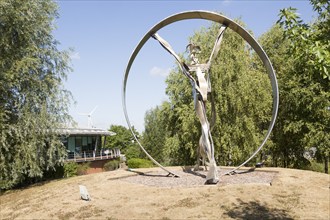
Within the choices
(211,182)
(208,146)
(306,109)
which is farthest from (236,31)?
(306,109)

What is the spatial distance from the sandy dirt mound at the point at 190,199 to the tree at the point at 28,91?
13.9ft

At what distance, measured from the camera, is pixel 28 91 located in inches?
738

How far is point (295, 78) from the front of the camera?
23.4 metres

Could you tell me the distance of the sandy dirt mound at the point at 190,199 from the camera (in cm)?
952

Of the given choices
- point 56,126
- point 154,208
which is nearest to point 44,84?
point 56,126

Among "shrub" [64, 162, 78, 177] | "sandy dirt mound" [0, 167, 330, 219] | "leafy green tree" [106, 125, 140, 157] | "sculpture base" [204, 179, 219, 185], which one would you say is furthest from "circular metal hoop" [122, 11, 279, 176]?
"leafy green tree" [106, 125, 140, 157]

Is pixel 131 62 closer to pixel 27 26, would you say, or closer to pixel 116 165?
pixel 27 26

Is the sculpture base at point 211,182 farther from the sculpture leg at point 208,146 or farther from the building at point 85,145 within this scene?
the building at point 85,145

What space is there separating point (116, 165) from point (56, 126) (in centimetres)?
1848

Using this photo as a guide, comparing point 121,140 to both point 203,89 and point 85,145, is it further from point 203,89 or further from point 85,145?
point 203,89

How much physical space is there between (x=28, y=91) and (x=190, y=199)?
1271 centimetres

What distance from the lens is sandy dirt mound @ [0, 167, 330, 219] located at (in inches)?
375

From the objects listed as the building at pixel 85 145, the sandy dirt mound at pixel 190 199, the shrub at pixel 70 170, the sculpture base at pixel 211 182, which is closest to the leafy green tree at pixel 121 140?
the building at pixel 85 145

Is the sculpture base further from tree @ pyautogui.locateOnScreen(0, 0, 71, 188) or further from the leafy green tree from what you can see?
the leafy green tree
